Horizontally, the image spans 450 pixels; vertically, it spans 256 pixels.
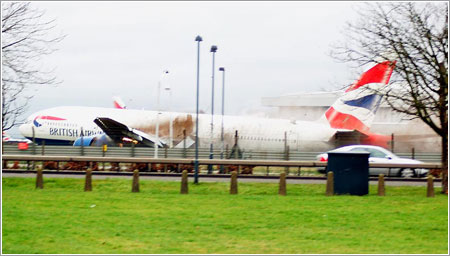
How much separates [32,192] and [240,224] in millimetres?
8609

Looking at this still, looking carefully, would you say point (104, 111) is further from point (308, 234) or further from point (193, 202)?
point (308, 234)

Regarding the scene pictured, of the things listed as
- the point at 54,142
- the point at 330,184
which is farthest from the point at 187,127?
the point at 330,184

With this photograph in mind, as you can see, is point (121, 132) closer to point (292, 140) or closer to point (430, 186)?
point (292, 140)

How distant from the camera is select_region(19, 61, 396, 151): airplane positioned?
37250 mm

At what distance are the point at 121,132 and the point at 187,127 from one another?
3.64 meters

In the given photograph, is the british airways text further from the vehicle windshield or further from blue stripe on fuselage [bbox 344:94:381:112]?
blue stripe on fuselage [bbox 344:94:381:112]

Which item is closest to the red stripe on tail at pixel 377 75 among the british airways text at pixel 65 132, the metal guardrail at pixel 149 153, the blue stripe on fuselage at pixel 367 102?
the blue stripe on fuselage at pixel 367 102

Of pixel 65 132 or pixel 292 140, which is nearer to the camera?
pixel 65 132

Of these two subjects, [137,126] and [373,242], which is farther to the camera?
→ [137,126]

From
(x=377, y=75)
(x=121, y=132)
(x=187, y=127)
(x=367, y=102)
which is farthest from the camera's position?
(x=187, y=127)

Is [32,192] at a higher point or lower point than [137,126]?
lower

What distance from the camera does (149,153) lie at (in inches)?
1415

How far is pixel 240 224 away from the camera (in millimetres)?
14148

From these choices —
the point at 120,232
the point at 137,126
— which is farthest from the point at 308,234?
the point at 137,126
